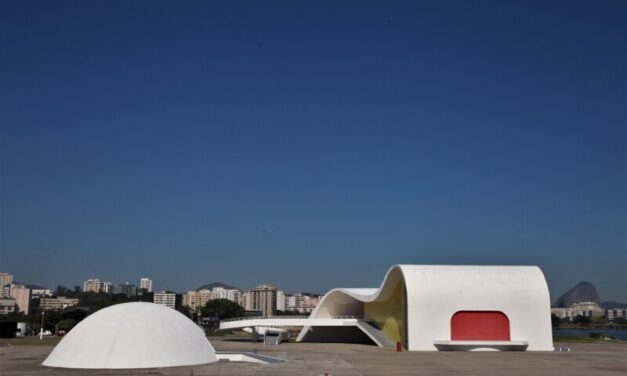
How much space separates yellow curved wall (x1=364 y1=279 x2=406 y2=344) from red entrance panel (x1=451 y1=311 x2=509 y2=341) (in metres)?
4.00

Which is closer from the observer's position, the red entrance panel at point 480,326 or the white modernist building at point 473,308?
the white modernist building at point 473,308

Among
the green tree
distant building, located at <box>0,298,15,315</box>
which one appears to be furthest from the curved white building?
distant building, located at <box>0,298,15,315</box>

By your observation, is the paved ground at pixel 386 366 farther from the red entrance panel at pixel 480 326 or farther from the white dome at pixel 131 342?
the red entrance panel at pixel 480 326

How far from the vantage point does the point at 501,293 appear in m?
44.6

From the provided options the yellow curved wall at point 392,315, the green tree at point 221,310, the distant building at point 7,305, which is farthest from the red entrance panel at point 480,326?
the distant building at point 7,305

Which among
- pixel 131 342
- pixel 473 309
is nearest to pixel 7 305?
pixel 473 309

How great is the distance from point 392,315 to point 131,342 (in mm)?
27627

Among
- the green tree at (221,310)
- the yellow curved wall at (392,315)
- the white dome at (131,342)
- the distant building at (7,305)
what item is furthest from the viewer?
the distant building at (7,305)

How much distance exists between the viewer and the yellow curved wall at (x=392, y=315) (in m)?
46.3

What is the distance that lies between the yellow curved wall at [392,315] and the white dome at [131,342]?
2090cm

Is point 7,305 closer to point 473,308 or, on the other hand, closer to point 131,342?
point 473,308

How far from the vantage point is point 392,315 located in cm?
4950

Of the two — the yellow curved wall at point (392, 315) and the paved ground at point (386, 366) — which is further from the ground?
the yellow curved wall at point (392, 315)

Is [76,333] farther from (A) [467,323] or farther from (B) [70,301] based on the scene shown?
(B) [70,301]
